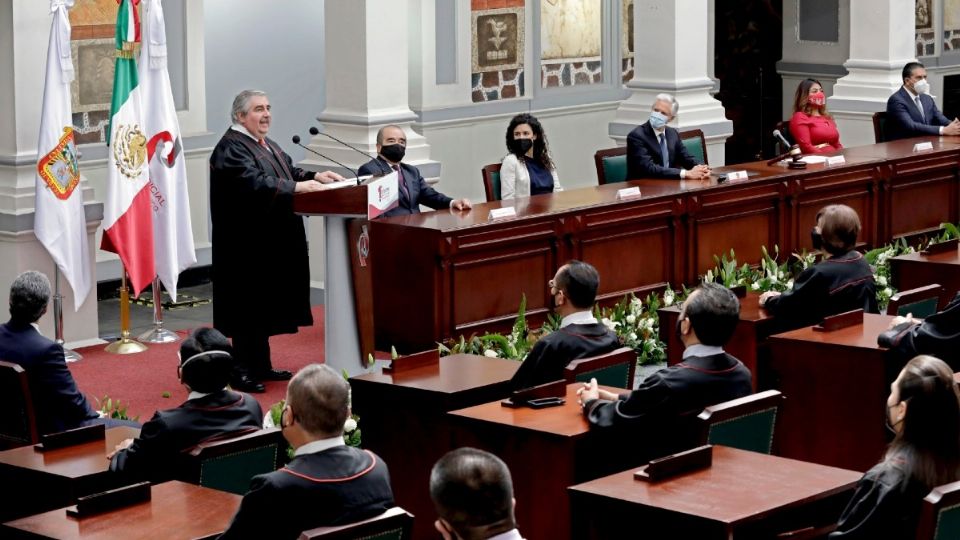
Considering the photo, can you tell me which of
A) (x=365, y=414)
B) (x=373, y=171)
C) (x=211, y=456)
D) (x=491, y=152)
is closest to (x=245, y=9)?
(x=491, y=152)

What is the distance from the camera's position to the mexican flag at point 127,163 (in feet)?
31.8

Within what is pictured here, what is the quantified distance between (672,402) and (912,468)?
1283 millimetres

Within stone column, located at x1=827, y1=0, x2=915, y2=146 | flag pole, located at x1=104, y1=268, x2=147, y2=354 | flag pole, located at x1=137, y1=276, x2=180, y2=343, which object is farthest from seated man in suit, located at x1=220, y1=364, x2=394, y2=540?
stone column, located at x1=827, y1=0, x2=915, y2=146

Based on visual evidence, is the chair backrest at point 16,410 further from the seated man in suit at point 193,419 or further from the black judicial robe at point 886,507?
the black judicial robe at point 886,507

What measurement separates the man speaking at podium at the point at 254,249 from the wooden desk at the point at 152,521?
12.7ft

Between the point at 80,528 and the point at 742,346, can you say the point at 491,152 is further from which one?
the point at 80,528

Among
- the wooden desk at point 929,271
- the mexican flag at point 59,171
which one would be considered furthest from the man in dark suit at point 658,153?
the mexican flag at point 59,171

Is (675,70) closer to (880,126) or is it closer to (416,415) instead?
(880,126)

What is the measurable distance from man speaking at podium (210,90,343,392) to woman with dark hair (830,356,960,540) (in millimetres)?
4661

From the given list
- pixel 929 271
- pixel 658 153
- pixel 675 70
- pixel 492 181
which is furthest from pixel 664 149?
pixel 929 271

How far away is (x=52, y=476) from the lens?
5484 millimetres

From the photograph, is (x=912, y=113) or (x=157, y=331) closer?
(x=157, y=331)

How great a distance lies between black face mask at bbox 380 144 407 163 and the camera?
31.0ft

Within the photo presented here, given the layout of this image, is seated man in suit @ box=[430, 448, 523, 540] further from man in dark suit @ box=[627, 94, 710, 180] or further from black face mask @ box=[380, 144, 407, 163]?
man in dark suit @ box=[627, 94, 710, 180]
